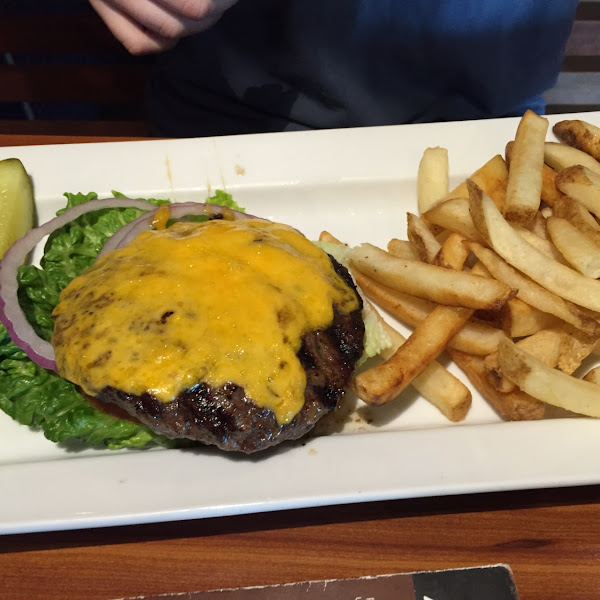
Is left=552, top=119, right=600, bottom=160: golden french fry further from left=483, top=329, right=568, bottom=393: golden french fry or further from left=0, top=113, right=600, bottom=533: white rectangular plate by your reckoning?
left=0, top=113, right=600, bottom=533: white rectangular plate

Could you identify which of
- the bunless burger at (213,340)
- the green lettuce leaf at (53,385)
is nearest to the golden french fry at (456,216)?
the bunless burger at (213,340)

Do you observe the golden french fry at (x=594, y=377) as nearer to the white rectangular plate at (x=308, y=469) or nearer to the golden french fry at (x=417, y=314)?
the white rectangular plate at (x=308, y=469)

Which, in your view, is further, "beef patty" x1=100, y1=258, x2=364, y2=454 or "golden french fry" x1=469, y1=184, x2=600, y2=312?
"golden french fry" x1=469, y1=184, x2=600, y2=312

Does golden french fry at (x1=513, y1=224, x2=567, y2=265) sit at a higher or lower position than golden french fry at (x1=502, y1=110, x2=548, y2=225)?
lower

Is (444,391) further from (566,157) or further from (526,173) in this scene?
(566,157)

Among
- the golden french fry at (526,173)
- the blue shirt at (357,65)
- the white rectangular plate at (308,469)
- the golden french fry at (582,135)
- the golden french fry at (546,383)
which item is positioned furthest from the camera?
the blue shirt at (357,65)

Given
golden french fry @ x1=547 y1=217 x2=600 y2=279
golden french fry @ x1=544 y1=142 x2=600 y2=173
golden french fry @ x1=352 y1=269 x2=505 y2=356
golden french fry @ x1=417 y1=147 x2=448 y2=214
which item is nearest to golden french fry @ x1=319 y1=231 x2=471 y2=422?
golden french fry @ x1=352 y1=269 x2=505 y2=356

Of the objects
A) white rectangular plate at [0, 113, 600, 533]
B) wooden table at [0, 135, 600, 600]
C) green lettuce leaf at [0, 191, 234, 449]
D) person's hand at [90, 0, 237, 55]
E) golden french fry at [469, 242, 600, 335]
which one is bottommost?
wooden table at [0, 135, 600, 600]

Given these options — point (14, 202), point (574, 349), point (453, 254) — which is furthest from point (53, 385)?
point (574, 349)
